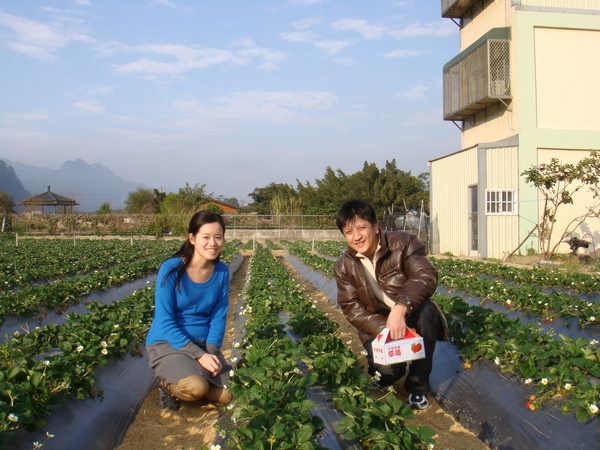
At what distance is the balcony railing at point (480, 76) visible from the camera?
52.2ft

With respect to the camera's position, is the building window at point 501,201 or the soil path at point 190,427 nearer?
the soil path at point 190,427

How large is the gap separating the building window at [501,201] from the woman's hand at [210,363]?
1345cm

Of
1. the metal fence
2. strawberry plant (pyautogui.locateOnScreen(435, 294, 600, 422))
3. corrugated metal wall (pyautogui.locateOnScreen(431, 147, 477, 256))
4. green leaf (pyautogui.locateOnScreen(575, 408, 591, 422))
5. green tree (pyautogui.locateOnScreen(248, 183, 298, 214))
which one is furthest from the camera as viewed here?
green tree (pyautogui.locateOnScreen(248, 183, 298, 214))

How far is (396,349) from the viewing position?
3.01 metres

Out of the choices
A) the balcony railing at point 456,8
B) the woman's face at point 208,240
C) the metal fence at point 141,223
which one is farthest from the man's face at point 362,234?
the metal fence at point 141,223

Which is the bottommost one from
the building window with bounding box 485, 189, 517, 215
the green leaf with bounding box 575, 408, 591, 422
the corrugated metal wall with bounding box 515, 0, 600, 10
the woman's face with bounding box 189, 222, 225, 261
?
the green leaf with bounding box 575, 408, 591, 422

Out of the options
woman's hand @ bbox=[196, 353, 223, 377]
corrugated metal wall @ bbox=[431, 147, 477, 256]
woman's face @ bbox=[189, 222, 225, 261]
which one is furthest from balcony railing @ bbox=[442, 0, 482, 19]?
woman's hand @ bbox=[196, 353, 223, 377]

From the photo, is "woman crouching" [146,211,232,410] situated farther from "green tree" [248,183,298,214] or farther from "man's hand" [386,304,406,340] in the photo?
"green tree" [248,183,298,214]

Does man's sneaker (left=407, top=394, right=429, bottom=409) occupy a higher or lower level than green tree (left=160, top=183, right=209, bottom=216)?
lower

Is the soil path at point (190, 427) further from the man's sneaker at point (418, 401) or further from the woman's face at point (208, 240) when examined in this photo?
the woman's face at point (208, 240)

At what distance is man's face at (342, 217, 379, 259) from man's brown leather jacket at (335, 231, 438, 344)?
69 millimetres

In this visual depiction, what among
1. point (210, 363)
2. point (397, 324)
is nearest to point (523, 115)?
point (397, 324)

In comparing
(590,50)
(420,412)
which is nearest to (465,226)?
(590,50)

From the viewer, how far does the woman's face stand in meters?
3.43
